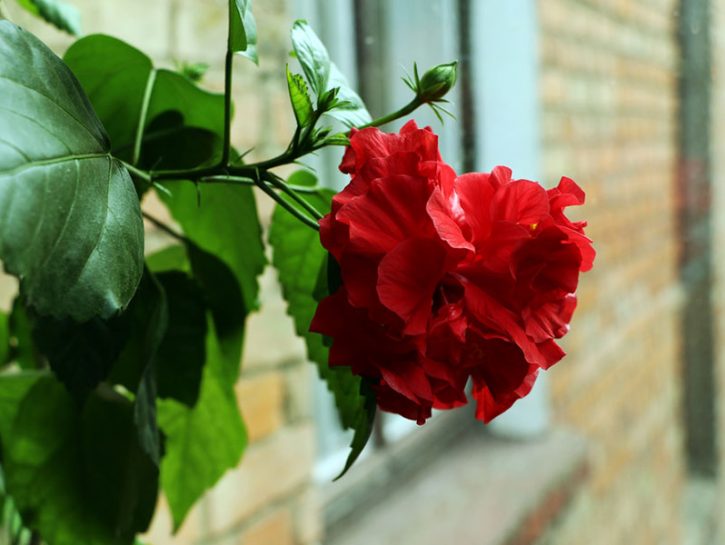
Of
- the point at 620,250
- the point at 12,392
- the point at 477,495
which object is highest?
the point at 12,392

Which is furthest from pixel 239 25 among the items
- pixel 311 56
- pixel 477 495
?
pixel 477 495

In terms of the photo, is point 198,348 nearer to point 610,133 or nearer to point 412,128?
point 412,128

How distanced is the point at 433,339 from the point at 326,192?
0.11 m

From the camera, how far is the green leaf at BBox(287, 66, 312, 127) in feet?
0.75

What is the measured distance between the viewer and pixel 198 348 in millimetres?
313

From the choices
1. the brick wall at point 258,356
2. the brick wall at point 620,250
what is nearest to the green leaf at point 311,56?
the brick wall at point 258,356

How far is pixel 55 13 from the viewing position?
359mm

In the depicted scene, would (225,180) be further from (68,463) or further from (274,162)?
(68,463)

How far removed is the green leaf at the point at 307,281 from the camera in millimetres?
265

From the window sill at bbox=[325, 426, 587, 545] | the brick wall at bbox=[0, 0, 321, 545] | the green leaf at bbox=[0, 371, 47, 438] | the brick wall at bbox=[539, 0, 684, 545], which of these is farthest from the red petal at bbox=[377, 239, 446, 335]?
the brick wall at bbox=[539, 0, 684, 545]

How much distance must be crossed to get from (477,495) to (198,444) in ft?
2.52

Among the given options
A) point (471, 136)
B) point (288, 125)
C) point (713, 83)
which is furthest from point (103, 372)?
point (713, 83)

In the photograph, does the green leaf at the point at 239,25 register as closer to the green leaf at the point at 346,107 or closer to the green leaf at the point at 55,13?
the green leaf at the point at 346,107

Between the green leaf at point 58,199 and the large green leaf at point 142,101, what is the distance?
0.38 ft
